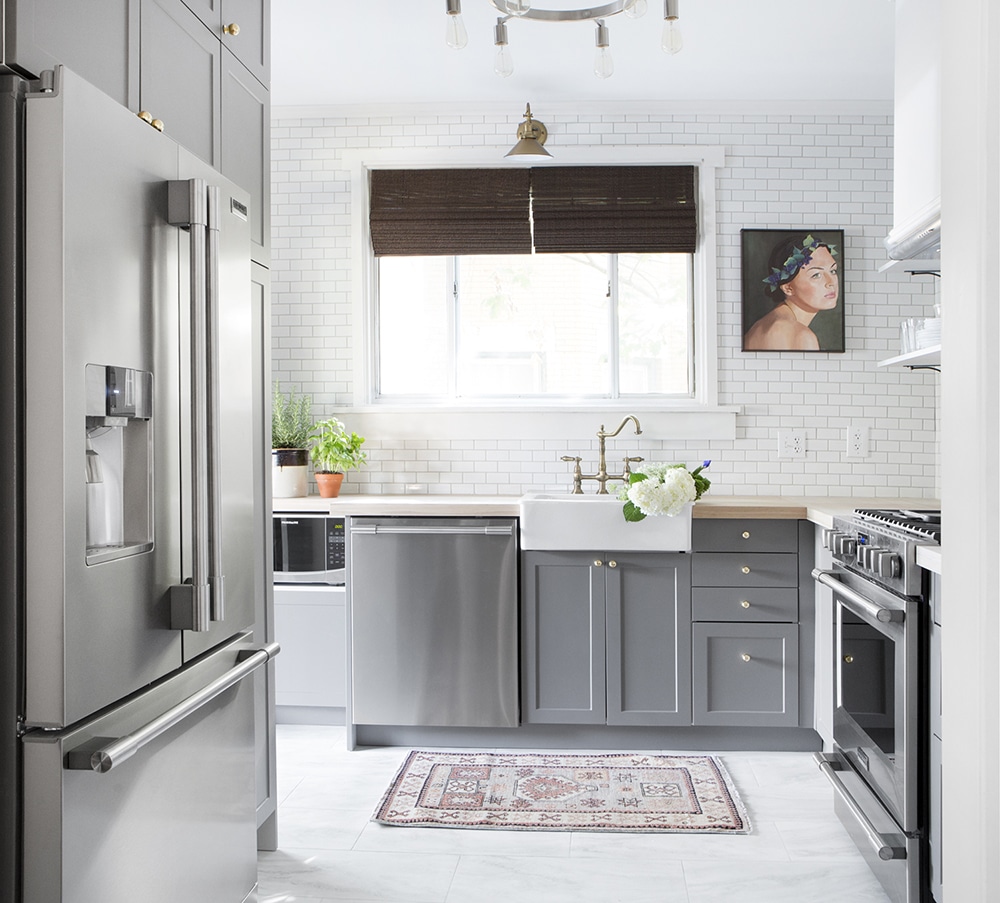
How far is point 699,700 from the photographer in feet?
10.8

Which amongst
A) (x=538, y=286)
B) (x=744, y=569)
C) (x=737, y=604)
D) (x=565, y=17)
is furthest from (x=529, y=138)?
(x=737, y=604)

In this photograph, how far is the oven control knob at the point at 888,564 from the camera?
2.20 metres

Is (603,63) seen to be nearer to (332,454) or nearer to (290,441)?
(332,454)

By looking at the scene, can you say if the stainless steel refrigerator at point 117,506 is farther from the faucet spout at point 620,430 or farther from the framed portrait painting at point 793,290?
the framed portrait painting at point 793,290

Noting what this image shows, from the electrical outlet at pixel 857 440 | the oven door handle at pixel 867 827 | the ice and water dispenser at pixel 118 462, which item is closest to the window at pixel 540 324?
the electrical outlet at pixel 857 440

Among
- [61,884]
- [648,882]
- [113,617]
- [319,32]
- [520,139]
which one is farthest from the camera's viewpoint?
[520,139]

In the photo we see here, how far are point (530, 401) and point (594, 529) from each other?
94 cm

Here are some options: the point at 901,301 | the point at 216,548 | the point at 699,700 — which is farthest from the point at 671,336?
the point at 216,548

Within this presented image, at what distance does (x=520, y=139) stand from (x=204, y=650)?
283 centimetres

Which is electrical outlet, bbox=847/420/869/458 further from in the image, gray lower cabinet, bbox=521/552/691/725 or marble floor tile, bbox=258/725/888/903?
marble floor tile, bbox=258/725/888/903

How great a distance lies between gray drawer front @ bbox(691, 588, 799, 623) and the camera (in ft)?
10.7

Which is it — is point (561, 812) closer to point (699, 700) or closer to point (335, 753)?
point (699, 700)

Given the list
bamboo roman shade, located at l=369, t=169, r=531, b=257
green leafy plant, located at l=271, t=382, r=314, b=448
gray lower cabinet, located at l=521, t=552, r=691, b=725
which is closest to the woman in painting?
bamboo roman shade, located at l=369, t=169, r=531, b=257

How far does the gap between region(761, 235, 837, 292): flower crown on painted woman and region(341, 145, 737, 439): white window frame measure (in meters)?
0.27
